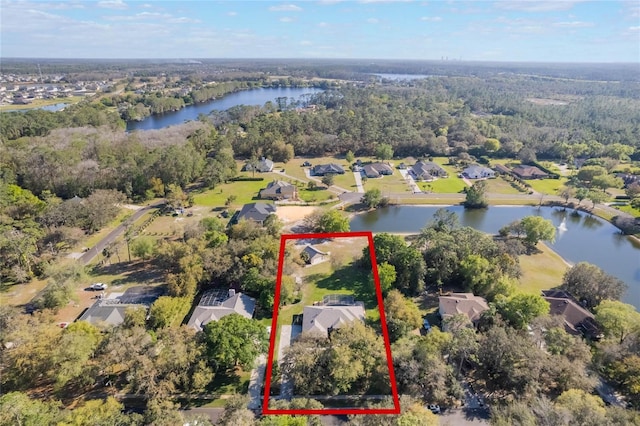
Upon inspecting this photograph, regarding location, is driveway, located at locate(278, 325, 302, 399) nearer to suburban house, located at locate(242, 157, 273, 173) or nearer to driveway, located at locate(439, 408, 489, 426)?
driveway, located at locate(439, 408, 489, 426)

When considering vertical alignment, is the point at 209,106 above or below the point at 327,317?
above

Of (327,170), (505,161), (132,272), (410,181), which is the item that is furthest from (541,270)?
(505,161)

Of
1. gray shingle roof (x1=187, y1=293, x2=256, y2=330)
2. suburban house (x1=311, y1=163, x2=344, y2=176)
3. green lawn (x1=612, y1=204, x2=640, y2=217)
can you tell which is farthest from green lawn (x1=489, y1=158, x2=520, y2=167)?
gray shingle roof (x1=187, y1=293, x2=256, y2=330)

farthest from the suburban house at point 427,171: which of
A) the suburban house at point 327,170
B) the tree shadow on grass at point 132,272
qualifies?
the tree shadow on grass at point 132,272

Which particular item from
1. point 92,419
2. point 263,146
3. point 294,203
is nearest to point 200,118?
point 263,146

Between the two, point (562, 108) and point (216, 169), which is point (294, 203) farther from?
point (562, 108)

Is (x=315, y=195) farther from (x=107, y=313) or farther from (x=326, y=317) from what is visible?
(x=107, y=313)
